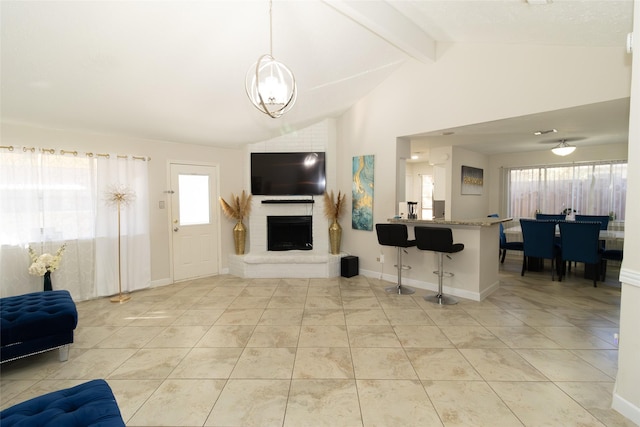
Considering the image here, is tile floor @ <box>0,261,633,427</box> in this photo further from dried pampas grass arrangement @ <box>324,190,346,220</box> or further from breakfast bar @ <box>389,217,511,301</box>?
dried pampas grass arrangement @ <box>324,190,346,220</box>

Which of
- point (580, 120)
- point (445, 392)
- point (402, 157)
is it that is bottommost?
point (445, 392)

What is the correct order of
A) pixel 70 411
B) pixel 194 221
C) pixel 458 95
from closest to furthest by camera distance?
pixel 70 411 → pixel 458 95 → pixel 194 221

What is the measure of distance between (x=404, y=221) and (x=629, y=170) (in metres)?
2.84

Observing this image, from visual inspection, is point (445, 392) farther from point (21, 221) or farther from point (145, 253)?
point (21, 221)

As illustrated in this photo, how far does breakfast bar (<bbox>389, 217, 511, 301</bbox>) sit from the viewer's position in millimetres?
4188

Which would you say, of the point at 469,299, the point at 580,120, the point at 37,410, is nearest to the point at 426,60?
the point at 580,120

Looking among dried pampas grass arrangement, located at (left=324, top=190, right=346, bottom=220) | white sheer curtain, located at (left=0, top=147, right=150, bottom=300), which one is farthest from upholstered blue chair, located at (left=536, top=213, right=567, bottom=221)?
white sheer curtain, located at (left=0, top=147, right=150, bottom=300)

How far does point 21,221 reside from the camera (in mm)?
3717

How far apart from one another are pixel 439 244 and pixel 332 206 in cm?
221

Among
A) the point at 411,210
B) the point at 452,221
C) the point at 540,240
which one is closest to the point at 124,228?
the point at 411,210

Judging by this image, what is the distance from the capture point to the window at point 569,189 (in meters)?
6.19

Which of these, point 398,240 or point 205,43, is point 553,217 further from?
point 205,43

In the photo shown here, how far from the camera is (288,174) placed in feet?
18.8

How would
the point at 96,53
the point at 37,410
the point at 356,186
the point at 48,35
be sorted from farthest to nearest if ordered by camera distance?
the point at 356,186 < the point at 96,53 < the point at 48,35 < the point at 37,410
